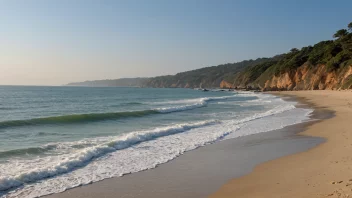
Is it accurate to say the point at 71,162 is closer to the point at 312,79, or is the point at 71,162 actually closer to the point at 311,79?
the point at 312,79

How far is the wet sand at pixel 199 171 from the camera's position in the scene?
6.44 meters

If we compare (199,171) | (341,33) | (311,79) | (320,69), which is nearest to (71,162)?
(199,171)

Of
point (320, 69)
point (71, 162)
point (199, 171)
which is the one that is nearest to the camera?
point (199, 171)

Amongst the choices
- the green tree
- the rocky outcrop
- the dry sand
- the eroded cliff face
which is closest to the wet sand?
the dry sand

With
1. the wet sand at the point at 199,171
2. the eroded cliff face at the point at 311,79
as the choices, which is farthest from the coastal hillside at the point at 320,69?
the wet sand at the point at 199,171

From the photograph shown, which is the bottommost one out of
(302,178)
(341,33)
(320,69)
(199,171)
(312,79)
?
(199,171)

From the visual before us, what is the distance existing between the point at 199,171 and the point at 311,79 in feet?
219

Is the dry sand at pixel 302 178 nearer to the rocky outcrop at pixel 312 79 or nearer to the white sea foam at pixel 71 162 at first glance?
the white sea foam at pixel 71 162

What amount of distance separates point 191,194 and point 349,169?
387cm

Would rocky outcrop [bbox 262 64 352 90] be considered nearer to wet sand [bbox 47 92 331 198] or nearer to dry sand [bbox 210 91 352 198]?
wet sand [bbox 47 92 331 198]

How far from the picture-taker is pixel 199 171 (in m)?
8.04

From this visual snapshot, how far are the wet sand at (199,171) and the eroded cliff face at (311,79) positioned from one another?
4241cm

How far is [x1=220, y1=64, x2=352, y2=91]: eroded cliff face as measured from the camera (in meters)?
52.1

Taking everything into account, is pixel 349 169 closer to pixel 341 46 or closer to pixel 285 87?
pixel 341 46
